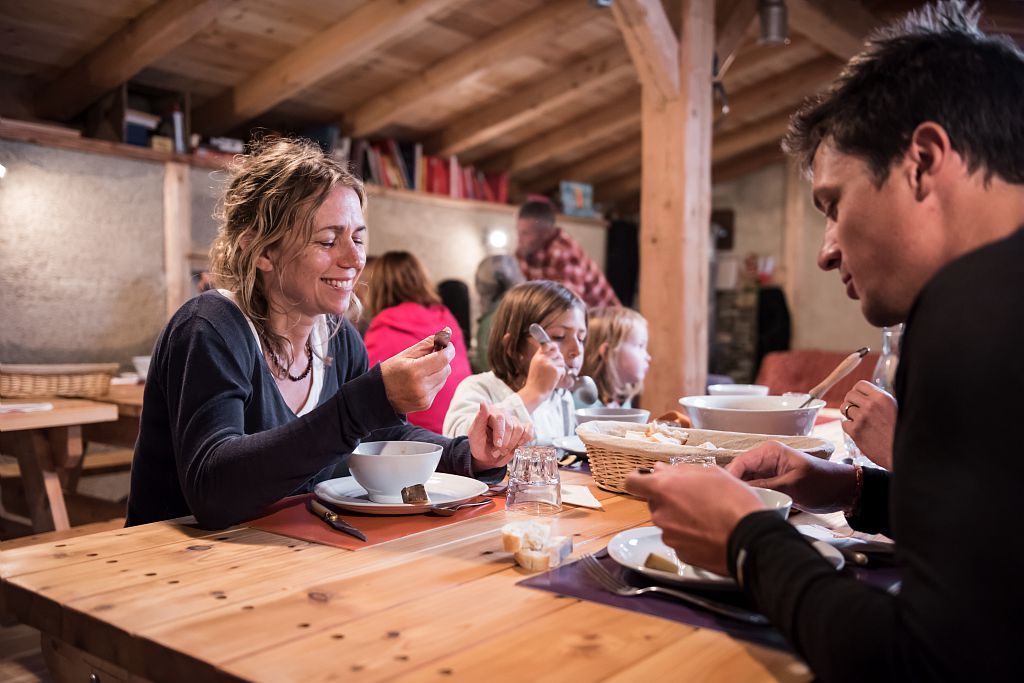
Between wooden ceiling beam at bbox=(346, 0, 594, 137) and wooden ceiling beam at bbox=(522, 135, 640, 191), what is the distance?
8.13 feet

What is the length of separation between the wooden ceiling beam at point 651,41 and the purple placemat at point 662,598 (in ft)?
11.2

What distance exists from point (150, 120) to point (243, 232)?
12.8 ft

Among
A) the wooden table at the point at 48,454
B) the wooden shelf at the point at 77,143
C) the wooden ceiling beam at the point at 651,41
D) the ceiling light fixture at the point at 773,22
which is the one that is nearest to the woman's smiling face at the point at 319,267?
the wooden table at the point at 48,454

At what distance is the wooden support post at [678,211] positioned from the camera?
13.7 feet

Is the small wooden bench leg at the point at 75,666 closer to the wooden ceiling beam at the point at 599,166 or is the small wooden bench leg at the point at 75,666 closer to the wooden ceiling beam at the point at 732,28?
the wooden ceiling beam at the point at 732,28

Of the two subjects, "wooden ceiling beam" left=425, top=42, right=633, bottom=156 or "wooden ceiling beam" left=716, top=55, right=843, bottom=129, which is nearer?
"wooden ceiling beam" left=425, top=42, right=633, bottom=156

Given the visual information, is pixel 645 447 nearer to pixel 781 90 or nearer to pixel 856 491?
pixel 856 491

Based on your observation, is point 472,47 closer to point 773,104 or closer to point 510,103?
point 510,103

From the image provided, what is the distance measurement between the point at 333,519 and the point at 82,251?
13.7 feet

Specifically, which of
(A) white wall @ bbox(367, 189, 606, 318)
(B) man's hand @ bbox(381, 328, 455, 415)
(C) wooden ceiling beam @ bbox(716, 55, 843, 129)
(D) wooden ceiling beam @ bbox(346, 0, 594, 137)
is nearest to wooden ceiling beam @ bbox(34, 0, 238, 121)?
(D) wooden ceiling beam @ bbox(346, 0, 594, 137)

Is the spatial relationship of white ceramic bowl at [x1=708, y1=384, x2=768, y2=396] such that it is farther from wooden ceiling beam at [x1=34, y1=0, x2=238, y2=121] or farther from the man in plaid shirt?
wooden ceiling beam at [x1=34, y1=0, x2=238, y2=121]

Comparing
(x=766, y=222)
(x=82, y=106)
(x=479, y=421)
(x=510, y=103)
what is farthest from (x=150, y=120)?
(x=766, y=222)

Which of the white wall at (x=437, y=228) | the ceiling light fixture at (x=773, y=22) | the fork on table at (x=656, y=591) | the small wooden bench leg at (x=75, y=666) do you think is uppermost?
the ceiling light fixture at (x=773, y=22)

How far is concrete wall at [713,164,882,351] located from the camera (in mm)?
8969
